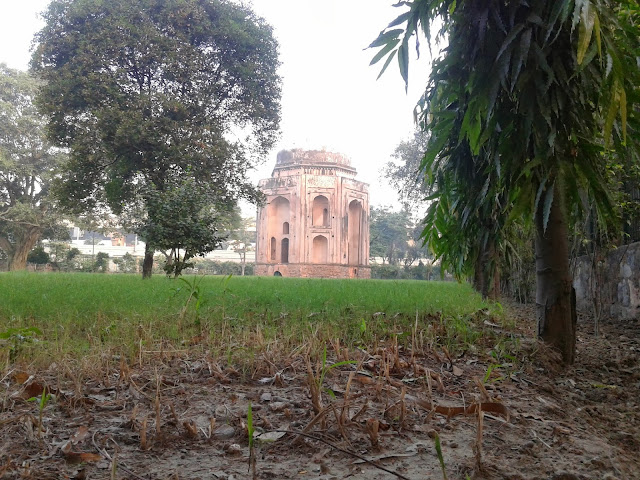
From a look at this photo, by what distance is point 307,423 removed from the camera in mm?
1693

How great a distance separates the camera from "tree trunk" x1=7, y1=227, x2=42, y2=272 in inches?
942

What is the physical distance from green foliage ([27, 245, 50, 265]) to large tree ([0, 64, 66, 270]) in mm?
598

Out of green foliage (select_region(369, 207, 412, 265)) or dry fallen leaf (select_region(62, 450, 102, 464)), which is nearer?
dry fallen leaf (select_region(62, 450, 102, 464))

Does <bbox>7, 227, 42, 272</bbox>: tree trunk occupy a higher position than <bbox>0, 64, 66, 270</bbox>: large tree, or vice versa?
<bbox>0, 64, 66, 270</bbox>: large tree

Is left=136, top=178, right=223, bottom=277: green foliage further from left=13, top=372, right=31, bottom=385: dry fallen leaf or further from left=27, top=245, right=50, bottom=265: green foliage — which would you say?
left=27, top=245, right=50, bottom=265: green foliage

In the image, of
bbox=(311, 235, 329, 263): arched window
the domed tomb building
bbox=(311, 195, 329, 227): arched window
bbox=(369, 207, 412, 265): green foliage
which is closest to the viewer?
A: the domed tomb building

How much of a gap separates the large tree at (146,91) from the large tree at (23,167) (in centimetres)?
1060

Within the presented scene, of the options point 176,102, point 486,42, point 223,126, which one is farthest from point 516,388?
point 223,126

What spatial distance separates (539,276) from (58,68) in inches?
570

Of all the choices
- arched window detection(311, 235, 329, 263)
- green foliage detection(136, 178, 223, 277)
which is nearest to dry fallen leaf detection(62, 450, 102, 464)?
green foliage detection(136, 178, 223, 277)

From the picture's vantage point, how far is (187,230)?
11.4 meters

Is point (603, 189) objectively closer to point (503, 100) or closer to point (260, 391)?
point (503, 100)

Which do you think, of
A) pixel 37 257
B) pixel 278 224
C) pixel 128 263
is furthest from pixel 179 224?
pixel 278 224

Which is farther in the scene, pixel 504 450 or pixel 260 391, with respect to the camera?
pixel 260 391
